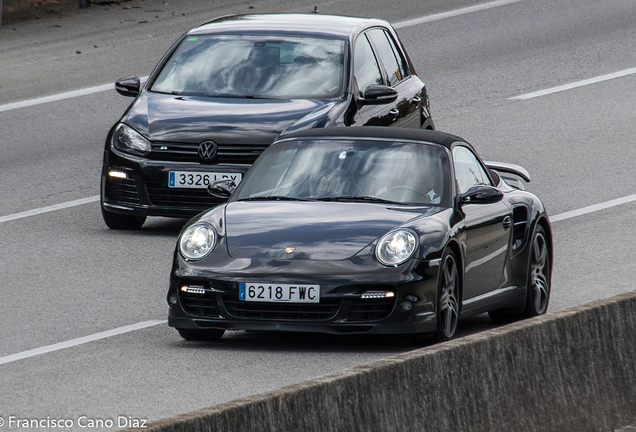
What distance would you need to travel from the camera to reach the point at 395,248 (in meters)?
8.73

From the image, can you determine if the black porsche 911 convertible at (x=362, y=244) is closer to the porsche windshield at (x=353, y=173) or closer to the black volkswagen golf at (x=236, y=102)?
the porsche windshield at (x=353, y=173)

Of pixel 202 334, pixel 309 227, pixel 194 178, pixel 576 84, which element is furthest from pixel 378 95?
pixel 576 84

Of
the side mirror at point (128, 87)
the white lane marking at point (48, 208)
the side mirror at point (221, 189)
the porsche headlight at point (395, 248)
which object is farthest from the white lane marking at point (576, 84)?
the porsche headlight at point (395, 248)

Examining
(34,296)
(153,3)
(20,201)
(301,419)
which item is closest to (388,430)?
(301,419)

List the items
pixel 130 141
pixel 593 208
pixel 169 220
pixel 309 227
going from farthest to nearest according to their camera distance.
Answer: pixel 593 208 < pixel 169 220 < pixel 130 141 < pixel 309 227

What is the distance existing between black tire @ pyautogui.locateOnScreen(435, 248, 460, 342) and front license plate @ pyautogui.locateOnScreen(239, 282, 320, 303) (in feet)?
2.49

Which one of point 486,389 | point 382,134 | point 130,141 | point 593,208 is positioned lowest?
point 593,208

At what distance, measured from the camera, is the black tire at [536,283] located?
1011cm

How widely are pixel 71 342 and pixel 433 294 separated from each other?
2.21 metres

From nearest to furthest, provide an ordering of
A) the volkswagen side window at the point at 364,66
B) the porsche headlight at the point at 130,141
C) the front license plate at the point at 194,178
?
the front license plate at the point at 194,178 → the porsche headlight at the point at 130,141 → the volkswagen side window at the point at 364,66

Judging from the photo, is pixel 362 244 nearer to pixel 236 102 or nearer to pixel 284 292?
pixel 284 292

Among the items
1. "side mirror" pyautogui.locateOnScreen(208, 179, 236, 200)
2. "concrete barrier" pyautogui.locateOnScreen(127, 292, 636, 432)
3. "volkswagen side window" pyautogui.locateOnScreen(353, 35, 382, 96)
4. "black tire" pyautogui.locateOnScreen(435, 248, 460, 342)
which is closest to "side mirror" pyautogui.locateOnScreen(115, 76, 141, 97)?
"volkswagen side window" pyautogui.locateOnScreen(353, 35, 382, 96)

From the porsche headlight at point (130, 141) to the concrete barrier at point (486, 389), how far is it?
6393 millimetres

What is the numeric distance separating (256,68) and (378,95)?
117 centimetres
